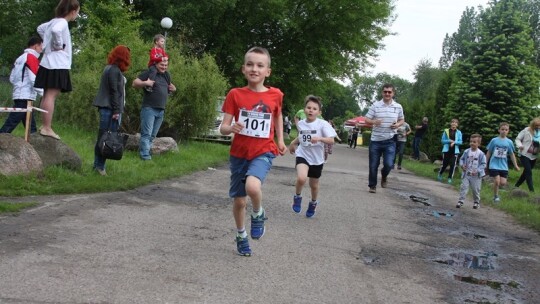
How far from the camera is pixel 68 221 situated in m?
5.58

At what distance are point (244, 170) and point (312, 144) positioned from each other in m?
2.94

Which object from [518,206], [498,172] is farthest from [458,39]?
[518,206]

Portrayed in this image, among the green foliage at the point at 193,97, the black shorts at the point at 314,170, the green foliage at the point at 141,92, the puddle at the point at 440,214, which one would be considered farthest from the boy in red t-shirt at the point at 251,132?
the green foliage at the point at 193,97

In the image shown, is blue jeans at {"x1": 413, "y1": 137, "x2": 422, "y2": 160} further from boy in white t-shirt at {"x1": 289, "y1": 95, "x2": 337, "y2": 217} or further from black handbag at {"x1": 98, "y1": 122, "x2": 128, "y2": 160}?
black handbag at {"x1": 98, "y1": 122, "x2": 128, "y2": 160}

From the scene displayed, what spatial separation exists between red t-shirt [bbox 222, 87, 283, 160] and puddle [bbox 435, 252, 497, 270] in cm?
207

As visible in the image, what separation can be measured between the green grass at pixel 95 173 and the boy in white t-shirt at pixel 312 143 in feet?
7.91

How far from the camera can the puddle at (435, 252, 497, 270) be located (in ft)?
18.3

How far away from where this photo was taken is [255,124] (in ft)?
17.0

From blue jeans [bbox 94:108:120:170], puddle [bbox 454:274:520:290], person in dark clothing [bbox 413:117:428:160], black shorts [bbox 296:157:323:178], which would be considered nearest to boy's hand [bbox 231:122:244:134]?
puddle [bbox 454:274:520:290]

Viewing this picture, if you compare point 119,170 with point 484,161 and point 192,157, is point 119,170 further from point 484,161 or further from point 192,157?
point 484,161

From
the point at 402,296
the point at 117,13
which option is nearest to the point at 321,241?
the point at 402,296

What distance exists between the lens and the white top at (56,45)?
25.3ft

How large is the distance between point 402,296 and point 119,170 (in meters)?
5.91

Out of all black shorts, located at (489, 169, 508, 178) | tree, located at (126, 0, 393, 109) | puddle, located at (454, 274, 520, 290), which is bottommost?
puddle, located at (454, 274, 520, 290)
